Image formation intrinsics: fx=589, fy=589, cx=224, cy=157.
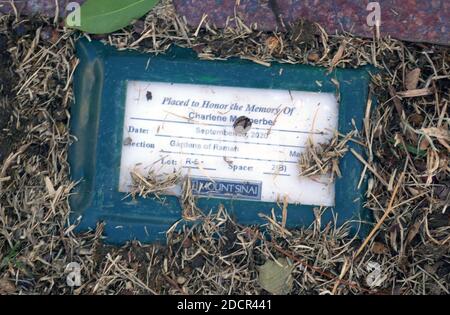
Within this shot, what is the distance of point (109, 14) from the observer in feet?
5.31

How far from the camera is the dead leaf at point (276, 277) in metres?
1.59

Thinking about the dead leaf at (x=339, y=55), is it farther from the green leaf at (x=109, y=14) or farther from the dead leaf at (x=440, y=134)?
the green leaf at (x=109, y=14)

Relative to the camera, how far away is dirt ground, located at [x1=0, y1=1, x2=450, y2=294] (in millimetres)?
1597

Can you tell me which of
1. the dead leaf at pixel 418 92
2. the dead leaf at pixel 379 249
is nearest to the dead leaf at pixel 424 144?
the dead leaf at pixel 418 92

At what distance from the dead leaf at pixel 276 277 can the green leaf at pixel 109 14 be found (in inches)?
30.3

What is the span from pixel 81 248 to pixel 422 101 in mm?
1019

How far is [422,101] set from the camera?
5.28ft

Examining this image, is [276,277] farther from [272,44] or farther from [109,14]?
[109,14]

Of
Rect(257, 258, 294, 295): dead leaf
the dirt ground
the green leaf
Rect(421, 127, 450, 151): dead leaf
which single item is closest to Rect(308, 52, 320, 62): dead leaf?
the dirt ground

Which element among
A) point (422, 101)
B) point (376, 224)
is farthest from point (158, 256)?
point (422, 101)

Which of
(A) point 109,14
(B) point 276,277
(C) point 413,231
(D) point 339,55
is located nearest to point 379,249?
(C) point 413,231

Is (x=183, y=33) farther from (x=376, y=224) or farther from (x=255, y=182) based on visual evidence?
(x=376, y=224)

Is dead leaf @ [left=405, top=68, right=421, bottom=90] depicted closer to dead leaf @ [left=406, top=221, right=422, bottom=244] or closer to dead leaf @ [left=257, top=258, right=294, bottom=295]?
dead leaf @ [left=406, top=221, right=422, bottom=244]

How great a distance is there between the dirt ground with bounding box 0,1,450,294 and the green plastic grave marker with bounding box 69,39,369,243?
4 centimetres
